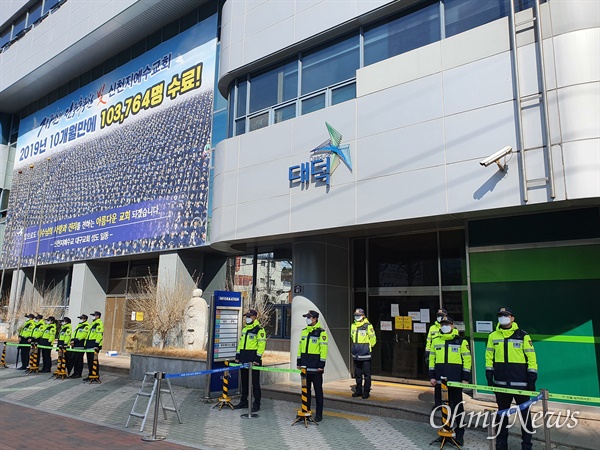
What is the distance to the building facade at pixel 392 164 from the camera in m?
8.77

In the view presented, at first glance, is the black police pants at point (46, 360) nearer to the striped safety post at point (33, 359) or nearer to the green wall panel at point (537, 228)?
the striped safety post at point (33, 359)

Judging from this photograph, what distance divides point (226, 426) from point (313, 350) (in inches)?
81.9

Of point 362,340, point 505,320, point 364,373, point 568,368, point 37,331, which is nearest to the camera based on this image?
point 505,320

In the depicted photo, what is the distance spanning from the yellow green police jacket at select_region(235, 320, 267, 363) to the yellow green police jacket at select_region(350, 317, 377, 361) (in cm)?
206

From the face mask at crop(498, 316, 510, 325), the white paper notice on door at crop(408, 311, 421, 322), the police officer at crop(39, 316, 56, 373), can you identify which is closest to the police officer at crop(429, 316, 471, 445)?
the face mask at crop(498, 316, 510, 325)

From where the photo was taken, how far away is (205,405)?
10398mm

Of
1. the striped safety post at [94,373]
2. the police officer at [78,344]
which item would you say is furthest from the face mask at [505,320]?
the police officer at [78,344]

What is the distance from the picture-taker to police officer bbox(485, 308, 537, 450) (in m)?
6.72

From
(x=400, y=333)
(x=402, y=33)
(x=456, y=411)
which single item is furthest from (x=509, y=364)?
(x=402, y=33)

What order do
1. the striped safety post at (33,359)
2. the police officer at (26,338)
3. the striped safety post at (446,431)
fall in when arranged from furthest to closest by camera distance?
the police officer at (26,338) → the striped safety post at (33,359) → the striped safety post at (446,431)

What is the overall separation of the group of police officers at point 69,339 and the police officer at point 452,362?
33.3 ft

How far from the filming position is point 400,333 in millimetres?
12453

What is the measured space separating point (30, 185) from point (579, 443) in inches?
1154

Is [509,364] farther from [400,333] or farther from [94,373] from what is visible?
[94,373]
